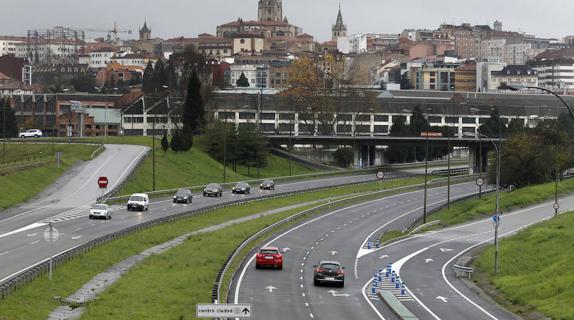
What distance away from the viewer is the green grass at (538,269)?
1976 inches

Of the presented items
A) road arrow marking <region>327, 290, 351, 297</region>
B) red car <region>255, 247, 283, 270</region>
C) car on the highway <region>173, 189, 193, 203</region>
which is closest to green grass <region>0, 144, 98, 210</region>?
car on the highway <region>173, 189, 193, 203</region>

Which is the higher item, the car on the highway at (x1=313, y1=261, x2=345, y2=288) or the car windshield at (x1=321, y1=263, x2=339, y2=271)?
the car windshield at (x1=321, y1=263, x2=339, y2=271)

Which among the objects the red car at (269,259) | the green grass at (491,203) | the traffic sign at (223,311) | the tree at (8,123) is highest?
the tree at (8,123)

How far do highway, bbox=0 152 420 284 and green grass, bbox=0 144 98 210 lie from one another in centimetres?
118

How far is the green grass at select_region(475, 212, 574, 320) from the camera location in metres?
50.2

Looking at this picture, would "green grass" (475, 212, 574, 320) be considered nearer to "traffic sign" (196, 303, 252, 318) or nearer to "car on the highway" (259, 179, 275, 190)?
"traffic sign" (196, 303, 252, 318)

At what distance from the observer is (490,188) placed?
131000 mm

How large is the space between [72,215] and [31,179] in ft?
63.3

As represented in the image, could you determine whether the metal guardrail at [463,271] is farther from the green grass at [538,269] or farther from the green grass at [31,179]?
the green grass at [31,179]

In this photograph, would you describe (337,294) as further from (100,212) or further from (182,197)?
(182,197)

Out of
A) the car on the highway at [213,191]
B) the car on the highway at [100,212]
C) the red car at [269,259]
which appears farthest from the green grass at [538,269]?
the car on the highway at [213,191]

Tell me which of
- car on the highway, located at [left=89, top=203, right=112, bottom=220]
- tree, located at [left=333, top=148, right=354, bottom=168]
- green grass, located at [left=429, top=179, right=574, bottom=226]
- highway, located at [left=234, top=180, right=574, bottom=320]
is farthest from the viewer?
tree, located at [left=333, top=148, right=354, bottom=168]

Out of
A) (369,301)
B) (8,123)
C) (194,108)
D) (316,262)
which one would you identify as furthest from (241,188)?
(369,301)

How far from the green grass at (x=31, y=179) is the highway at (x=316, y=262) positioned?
22.5 m
